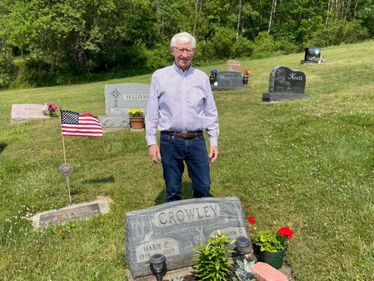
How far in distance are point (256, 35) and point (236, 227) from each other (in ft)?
182

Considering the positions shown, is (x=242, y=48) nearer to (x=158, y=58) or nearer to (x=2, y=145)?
(x=158, y=58)

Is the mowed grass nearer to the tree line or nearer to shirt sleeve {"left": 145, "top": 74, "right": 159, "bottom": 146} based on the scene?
shirt sleeve {"left": 145, "top": 74, "right": 159, "bottom": 146}

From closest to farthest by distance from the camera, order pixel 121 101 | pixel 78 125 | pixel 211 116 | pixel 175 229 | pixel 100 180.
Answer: pixel 175 229
pixel 211 116
pixel 78 125
pixel 100 180
pixel 121 101

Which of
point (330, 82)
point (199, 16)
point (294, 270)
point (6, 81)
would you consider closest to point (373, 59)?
point (330, 82)

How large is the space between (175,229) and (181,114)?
1.53 metres

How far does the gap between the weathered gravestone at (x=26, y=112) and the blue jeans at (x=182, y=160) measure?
1372 centimetres

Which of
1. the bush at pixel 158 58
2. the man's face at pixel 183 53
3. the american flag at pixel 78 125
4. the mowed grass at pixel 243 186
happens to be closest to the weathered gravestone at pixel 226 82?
the mowed grass at pixel 243 186

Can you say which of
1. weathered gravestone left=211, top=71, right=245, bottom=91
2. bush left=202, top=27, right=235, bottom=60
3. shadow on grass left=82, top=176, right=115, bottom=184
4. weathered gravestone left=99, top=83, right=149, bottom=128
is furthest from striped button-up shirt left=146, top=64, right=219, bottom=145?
bush left=202, top=27, right=235, bottom=60

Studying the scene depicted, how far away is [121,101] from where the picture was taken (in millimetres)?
13617

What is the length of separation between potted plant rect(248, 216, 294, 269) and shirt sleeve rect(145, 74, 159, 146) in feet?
6.76

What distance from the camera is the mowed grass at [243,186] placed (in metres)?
4.88

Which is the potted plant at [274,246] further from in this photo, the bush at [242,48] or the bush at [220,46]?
the bush at [242,48]

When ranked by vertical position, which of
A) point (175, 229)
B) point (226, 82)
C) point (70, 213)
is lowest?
point (70, 213)

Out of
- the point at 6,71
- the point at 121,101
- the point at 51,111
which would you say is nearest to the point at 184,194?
the point at 121,101
